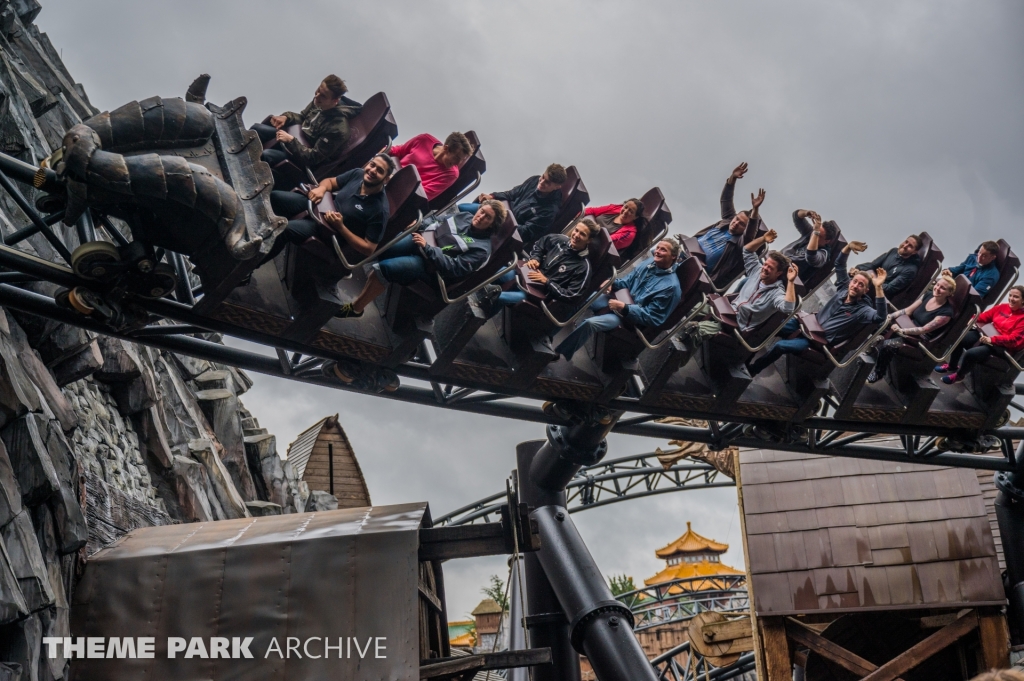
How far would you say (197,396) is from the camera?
41.9 ft

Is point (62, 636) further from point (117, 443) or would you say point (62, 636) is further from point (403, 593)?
point (117, 443)

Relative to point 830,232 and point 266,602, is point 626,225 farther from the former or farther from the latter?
point 266,602

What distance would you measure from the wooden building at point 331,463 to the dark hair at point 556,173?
11339 millimetres

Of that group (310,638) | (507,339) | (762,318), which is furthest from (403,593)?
(762,318)

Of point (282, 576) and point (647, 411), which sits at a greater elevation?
point (647, 411)

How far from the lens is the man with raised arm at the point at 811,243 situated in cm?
839

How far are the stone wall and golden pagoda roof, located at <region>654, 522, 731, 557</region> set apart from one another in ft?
100

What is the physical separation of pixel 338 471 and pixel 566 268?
11.9 m

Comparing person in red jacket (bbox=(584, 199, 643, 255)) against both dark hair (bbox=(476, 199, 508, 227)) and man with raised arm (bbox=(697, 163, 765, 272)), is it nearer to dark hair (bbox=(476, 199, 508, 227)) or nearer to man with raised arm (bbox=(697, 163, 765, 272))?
man with raised arm (bbox=(697, 163, 765, 272))

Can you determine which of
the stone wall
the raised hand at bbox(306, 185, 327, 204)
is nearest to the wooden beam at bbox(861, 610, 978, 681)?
the stone wall

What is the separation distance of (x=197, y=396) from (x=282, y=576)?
705 centimetres

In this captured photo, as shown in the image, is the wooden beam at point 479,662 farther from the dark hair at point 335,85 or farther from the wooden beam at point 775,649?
the wooden beam at point 775,649

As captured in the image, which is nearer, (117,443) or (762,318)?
(762,318)

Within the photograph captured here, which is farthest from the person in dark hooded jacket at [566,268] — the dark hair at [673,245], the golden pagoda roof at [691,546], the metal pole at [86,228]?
the golden pagoda roof at [691,546]
